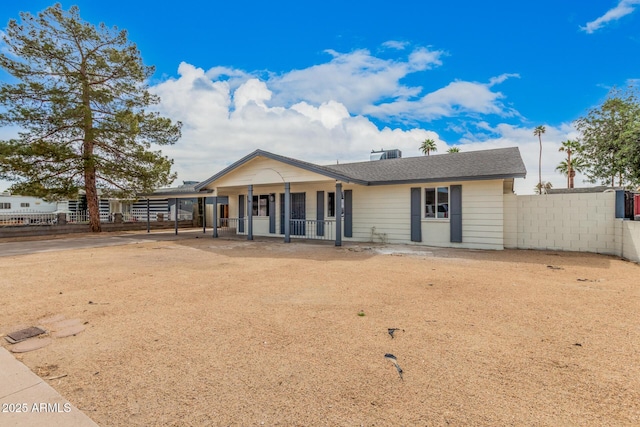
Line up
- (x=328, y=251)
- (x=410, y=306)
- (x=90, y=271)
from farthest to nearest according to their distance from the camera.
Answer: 1. (x=328, y=251)
2. (x=90, y=271)
3. (x=410, y=306)

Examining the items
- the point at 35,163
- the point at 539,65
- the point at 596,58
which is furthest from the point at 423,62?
the point at 35,163

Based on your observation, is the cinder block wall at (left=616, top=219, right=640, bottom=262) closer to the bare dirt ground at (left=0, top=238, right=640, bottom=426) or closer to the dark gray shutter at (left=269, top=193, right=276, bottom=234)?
the bare dirt ground at (left=0, top=238, right=640, bottom=426)

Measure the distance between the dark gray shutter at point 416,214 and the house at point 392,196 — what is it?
36mm

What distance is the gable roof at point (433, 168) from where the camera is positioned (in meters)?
9.85

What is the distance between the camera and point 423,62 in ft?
46.2

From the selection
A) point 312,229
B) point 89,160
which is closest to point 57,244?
point 89,160

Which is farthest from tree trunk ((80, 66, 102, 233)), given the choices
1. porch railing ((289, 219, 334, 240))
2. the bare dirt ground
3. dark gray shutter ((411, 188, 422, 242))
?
dark gray shutter ((411, 188, 422, 242))

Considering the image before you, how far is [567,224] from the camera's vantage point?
10023mm

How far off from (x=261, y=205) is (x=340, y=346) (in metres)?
13.1

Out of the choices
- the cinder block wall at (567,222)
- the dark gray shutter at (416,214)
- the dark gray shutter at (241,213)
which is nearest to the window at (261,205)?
the dark gray shutter at (241,213)

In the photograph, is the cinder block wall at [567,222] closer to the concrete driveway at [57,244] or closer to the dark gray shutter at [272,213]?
the dark gray shutter at [272,213]

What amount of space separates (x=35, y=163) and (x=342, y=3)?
52.3ft

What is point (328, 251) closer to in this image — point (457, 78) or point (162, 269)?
point (162, 269)

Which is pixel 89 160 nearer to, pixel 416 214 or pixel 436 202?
pixel 416 214
